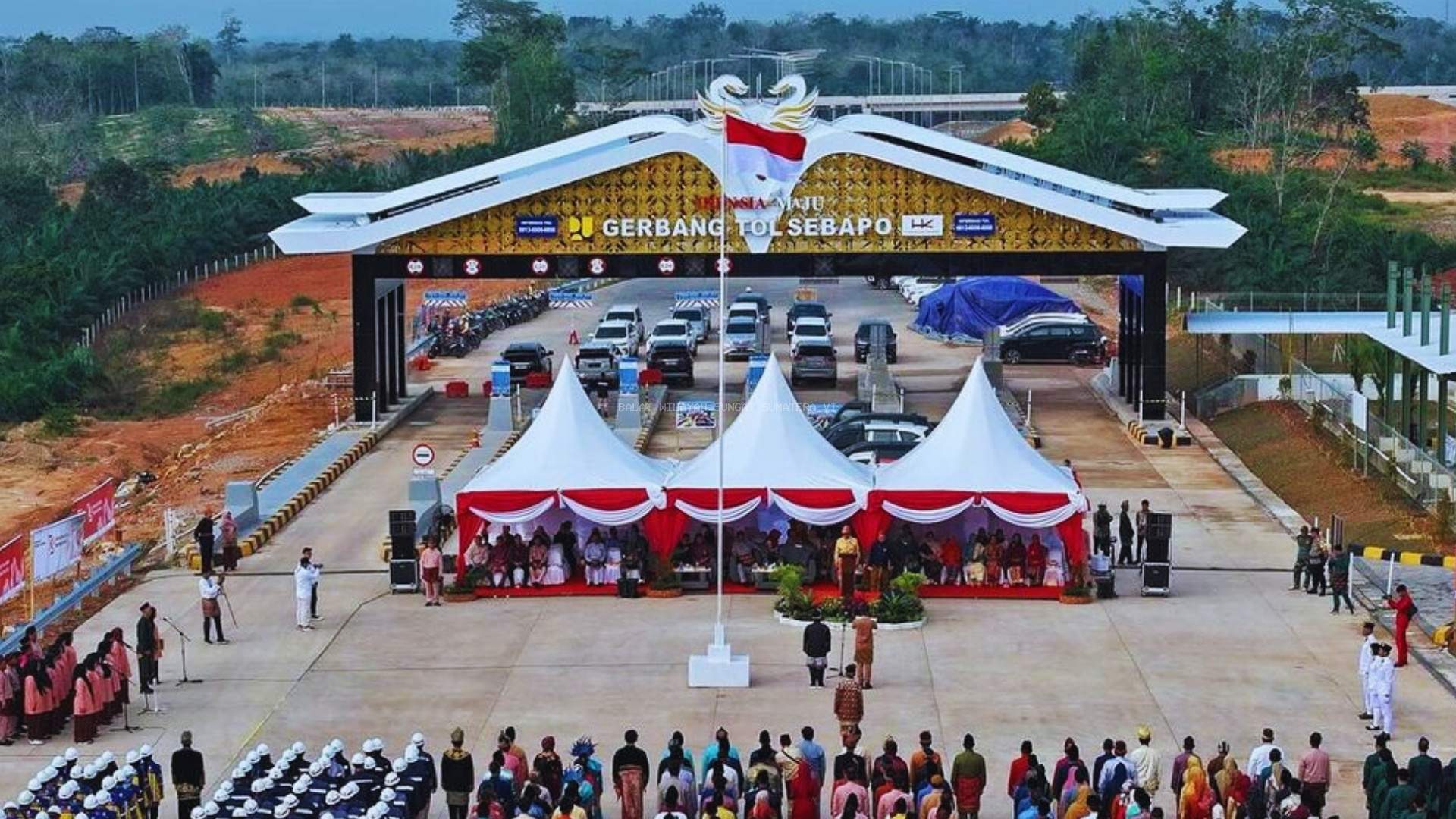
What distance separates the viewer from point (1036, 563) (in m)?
36.3

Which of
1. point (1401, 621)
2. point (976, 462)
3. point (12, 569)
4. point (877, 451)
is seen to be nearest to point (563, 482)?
point (976, 462)

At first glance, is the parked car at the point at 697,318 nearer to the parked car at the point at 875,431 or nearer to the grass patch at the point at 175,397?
the grass patch at the point at 175,397

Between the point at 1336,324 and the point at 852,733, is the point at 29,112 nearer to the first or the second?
the point at 1336,324

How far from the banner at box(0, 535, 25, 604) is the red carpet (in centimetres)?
652

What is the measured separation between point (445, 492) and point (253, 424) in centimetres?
1487

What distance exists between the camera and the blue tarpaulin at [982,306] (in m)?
67.5

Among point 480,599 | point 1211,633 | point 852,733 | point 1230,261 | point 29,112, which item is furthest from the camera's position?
point 29,112

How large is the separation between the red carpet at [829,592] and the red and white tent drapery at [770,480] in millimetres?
1025

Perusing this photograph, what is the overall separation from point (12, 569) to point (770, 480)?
A: 34.5 ft

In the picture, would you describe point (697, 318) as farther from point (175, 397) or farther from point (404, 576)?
point (404, 576)

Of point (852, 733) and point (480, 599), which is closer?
point (852, 733)

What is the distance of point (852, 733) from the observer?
25250 mm

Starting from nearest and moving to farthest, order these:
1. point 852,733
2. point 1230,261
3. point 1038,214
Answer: point 852,733
point 1038,214
point 1230,261

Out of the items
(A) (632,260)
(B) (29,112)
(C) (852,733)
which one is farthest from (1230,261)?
(B) (29,112)
